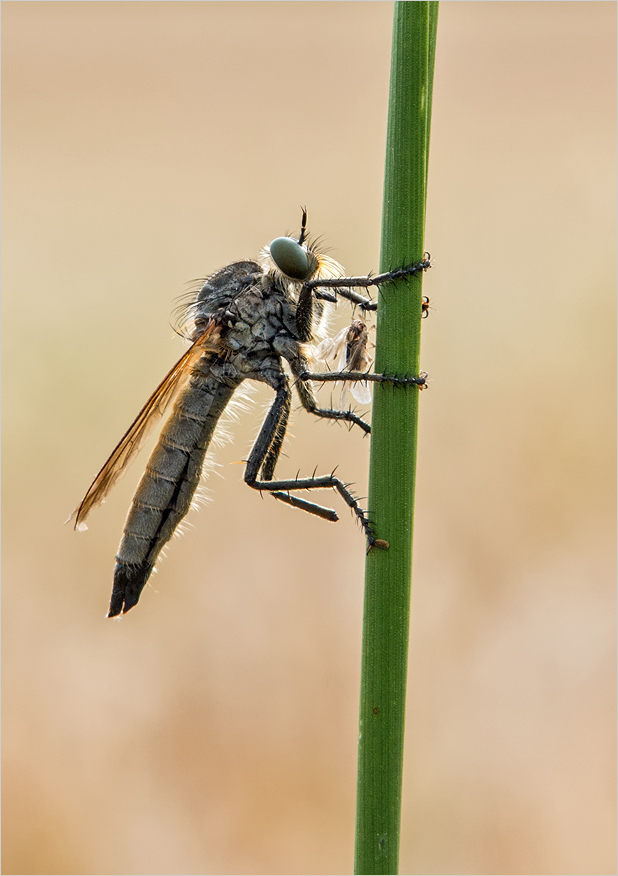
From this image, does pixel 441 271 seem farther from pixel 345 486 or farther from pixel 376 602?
pixel 376 602

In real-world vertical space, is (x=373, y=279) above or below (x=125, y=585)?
above

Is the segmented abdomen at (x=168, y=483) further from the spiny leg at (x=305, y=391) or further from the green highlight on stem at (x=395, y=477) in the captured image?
the green highlight on stem at (x=395, y=477)

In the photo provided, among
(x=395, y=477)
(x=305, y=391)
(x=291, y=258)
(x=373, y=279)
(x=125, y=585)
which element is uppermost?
(x=291, y=258)

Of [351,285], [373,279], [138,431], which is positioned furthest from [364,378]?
[138,431]

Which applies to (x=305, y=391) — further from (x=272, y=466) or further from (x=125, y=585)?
(x=125, y=585)

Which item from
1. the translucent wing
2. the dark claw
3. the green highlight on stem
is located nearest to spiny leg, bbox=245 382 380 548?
the translucent wing

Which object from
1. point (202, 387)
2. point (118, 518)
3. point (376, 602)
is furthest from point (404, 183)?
point (118, 518)

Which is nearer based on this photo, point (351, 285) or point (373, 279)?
point (373, 279)
